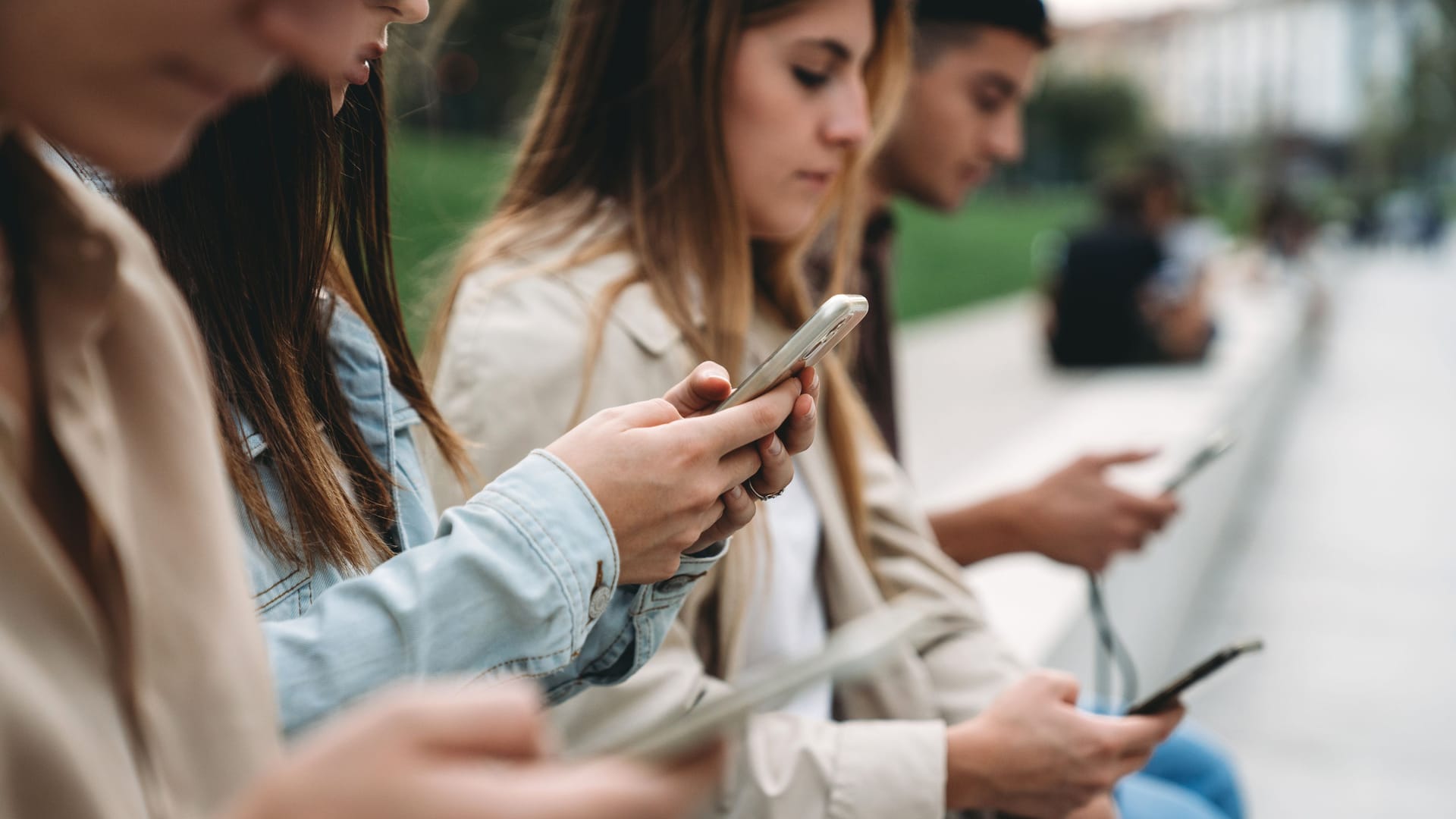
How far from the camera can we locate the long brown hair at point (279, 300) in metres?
1.11

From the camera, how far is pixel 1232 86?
7456 cm

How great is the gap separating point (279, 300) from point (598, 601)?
0.43 metres

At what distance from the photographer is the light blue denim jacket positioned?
930mm

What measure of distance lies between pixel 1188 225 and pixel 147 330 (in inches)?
438

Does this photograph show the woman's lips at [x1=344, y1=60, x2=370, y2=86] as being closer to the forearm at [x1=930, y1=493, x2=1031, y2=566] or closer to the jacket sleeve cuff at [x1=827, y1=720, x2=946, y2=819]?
the jacket sleeve cuff at [x1=827, y1=720, x2=946, y2=819]

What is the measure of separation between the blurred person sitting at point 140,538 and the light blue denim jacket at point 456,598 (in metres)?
0.22

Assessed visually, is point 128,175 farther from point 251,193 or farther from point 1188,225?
point 1188,225

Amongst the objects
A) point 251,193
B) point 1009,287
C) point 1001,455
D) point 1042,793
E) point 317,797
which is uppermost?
point 251,193

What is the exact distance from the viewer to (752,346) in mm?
1858

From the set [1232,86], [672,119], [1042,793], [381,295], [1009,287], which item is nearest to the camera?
[381,295]

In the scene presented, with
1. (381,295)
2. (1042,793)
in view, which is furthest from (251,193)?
(1042,793)

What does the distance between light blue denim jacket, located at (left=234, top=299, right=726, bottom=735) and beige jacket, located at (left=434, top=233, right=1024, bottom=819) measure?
31cm

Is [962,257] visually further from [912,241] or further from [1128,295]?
[1128,295]

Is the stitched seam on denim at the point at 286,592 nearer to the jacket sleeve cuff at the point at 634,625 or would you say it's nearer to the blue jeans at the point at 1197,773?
the jacket sleeve cuff at the point at 634,625
